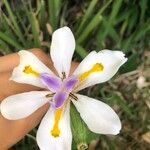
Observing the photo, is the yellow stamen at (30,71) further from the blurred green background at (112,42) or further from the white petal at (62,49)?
the blurred green background at (112,42)

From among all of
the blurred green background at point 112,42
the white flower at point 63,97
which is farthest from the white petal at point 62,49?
the blurred green background at point 112,42

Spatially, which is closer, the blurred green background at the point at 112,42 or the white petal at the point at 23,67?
the white petal at the point at 23,67

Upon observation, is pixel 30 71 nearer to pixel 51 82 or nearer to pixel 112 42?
pixel 51 82

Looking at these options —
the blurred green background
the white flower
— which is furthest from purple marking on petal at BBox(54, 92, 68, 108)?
the blurred green background

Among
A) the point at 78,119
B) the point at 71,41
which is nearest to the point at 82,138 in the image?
the point at 78,119

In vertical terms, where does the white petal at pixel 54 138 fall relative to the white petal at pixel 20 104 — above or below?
below

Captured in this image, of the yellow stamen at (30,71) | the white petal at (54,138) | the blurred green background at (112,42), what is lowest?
the blurred green background at (112,42)

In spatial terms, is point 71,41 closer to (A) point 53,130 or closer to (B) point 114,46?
(A) point 53,130
